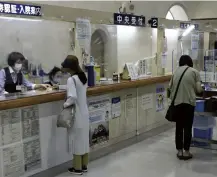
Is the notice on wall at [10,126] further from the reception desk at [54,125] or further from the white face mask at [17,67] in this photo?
the white face mask at [17,67]

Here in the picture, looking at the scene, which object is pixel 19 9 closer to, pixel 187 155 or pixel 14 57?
pixel 14 57

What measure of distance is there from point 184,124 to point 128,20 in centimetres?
216

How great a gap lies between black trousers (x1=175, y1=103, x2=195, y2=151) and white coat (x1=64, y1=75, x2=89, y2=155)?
4.64 feet

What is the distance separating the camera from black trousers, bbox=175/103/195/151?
4.85 m

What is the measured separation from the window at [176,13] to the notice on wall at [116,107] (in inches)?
188

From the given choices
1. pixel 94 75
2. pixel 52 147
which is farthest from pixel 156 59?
pixel 52 147

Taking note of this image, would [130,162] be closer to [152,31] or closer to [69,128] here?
[69,128]

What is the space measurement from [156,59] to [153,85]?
0.63 meters

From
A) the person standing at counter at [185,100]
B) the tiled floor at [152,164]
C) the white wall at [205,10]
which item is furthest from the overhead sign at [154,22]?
the white wall at [205,10]

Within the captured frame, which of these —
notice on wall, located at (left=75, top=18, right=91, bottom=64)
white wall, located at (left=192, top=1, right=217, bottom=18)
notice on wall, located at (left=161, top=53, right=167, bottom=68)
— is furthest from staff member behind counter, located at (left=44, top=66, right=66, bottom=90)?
white wall, located at (left=192, top=1, right=217, bottom=18)

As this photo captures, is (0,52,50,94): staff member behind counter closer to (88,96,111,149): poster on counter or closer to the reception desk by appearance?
the reception desk

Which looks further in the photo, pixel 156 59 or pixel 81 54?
pixel 156 59

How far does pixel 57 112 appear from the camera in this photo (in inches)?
185

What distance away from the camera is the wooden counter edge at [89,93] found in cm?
392
